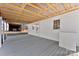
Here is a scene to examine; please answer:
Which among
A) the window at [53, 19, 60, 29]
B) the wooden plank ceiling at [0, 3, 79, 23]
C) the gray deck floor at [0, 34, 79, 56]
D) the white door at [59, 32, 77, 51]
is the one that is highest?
the wooden plank ceiling at [0, 3, 79, 23]

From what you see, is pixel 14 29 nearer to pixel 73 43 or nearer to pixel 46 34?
pixel 46 34

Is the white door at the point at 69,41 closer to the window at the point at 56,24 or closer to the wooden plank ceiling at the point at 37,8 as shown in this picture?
Result: the wooden plank ceiling at the point at 37,8

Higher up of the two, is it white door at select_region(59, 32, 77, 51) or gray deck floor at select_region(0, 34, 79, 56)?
white door at select_region(59, 32, 77, 51)

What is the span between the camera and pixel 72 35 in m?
4.61

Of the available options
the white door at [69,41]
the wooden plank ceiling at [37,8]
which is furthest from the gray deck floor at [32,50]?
the wooden plank ceiling at [37,8]

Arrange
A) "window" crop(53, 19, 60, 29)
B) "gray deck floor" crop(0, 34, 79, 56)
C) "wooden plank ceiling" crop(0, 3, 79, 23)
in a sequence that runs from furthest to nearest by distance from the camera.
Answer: "window" crop(53, 19, 60, 29) → "wooden plank ceiling" crop(0, 3, 79, 23) → "gray deck floor" crop(0, 34, 79, 56)

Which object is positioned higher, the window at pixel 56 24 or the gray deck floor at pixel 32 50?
the window at pixel 56 24

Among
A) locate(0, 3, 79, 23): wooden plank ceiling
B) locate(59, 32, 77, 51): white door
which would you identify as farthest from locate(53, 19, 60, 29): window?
locate(59, 32, 77, 51): white door

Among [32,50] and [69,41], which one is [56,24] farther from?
[32,50]

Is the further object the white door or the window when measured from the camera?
the window

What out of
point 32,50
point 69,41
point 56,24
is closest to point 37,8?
point 32,50

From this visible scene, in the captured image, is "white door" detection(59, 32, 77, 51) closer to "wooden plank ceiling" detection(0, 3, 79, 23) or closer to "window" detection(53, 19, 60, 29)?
"wooden plank ceiling" detection(0, 3, 79, 23)

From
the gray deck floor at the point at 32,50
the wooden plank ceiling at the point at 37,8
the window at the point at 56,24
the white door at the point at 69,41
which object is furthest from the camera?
the window at the point at 56,24

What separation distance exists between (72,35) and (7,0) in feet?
10.8
